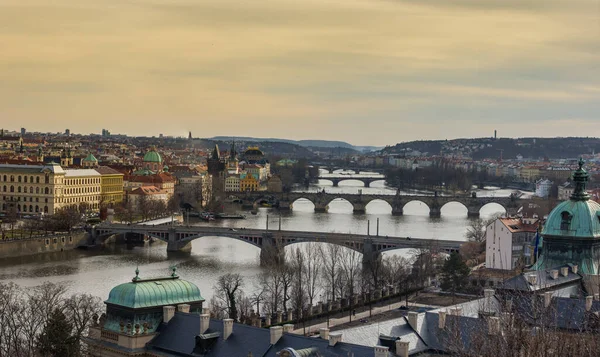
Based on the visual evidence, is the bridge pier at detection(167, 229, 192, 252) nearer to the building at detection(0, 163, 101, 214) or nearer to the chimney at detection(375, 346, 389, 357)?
the building at detection(0, 163, 101, 214)

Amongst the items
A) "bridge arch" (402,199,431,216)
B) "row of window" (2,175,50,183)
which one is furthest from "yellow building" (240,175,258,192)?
"row of window" (2,175,50,183)

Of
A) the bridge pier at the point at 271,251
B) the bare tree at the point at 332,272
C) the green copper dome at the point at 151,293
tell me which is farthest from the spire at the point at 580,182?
the bridge pier at the point at 271,251

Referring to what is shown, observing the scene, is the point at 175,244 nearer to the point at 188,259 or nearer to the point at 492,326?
the point at 188,259

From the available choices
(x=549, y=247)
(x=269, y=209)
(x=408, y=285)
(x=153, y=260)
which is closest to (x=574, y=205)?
(x=549, y=247)

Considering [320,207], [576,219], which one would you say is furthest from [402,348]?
[320,207]

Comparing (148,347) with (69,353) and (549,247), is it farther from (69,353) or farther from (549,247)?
(549,247)

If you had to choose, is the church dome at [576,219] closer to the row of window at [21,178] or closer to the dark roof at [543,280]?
the dark roof at [543,280]
